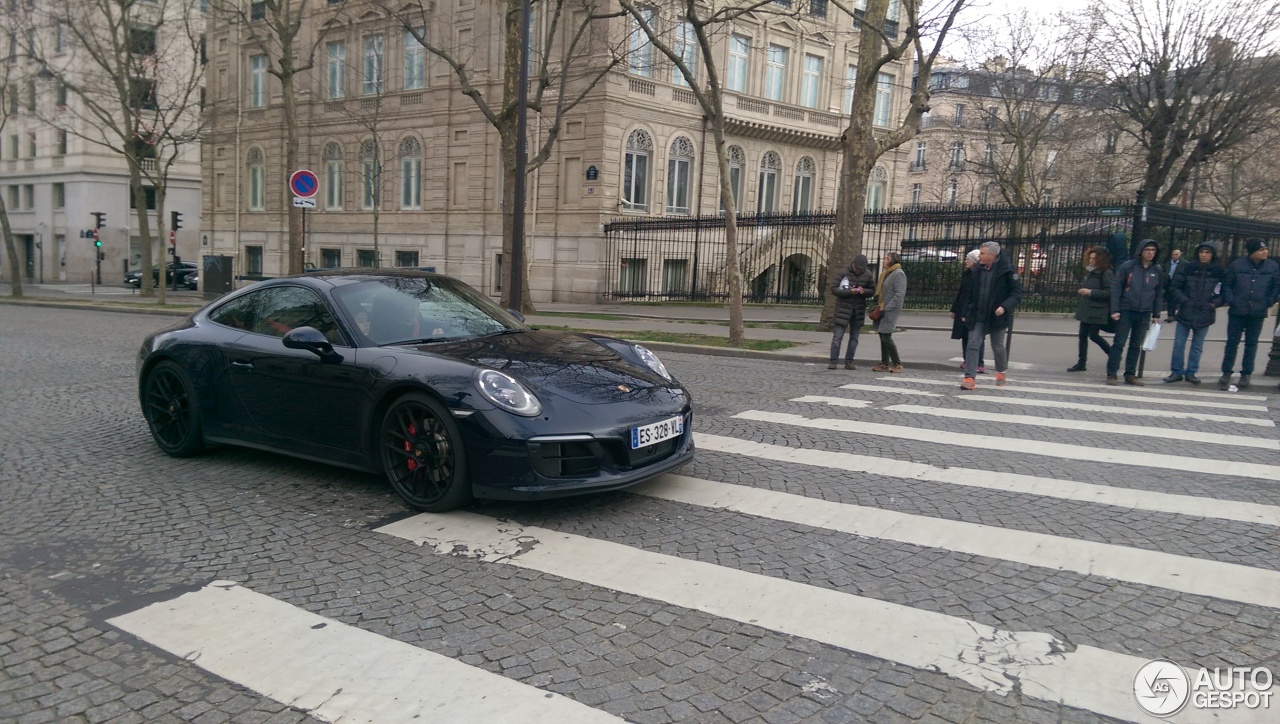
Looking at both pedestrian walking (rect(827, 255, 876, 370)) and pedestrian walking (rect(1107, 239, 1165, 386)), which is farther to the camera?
pedestrian walking (rect(827, 255, 876, 370))

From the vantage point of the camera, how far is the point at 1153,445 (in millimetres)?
7211

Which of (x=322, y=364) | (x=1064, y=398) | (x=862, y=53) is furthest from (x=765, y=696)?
(x=862, y=53)

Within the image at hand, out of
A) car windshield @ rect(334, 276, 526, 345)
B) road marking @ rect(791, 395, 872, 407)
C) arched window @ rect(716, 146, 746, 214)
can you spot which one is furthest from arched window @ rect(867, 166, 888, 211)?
car windshield @ rect(334, 276, 526, 345)

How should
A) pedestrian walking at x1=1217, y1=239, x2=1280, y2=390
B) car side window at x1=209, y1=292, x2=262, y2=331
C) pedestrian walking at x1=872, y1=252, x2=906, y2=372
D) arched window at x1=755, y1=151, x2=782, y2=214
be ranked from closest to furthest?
car side window at x1=209, y1=292, x2=262, y2=331
pedestrian walking at x1=1217, y1=239, x2=1280, y2=390
pedestrian walking at x1=872, y1=252, x2=906, y2=372
arched window at x1=755, y1=151, x2=782, y2=214

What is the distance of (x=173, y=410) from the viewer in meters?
6.46

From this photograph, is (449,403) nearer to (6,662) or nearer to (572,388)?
(572,388)

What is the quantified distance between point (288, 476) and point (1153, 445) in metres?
7.04

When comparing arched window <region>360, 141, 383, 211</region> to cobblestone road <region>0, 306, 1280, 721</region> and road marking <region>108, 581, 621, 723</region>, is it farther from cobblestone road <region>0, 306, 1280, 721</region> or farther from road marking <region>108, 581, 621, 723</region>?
road marking <region>108, 581, 621, 723</region>

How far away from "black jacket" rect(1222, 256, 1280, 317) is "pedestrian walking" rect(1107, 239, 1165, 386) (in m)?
0.79

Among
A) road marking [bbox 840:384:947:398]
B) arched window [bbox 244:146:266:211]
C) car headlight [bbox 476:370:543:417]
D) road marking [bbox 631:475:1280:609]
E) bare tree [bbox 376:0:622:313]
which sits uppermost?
bare tree [bbox 376:0:622:313]

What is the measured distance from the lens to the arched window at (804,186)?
1441 inches

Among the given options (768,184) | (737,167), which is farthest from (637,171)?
(768,184)

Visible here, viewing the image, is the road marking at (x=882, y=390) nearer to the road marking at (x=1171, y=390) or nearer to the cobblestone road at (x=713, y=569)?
the road marking at (x=1171, y=390)

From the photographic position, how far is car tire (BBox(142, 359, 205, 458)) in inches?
248
